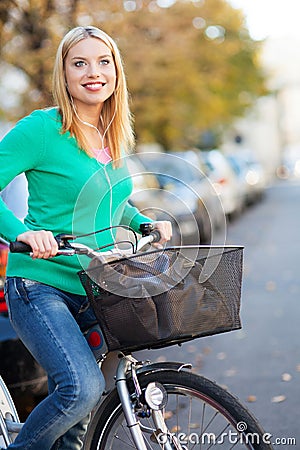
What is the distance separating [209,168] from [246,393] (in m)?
15.2

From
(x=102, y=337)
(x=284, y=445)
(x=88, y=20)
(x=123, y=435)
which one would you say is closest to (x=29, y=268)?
(x=102, y=337)

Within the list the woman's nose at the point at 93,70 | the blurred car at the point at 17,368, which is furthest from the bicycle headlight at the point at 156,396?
the blurred car at the point at 17,368

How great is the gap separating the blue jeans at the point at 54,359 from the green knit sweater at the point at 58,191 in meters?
0.07

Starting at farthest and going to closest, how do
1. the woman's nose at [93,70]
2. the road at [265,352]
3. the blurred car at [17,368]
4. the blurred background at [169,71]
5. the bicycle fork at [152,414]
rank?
the blurred background at [169,71] < the road at [265,352] < the blurred car at [17,368] < the woman's nose at [93,70] < the bicycle fork at [152,414]

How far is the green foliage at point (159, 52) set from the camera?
18.8 m

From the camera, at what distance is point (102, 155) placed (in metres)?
3.25

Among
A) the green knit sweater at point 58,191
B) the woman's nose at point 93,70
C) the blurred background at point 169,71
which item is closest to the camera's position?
the green knit sweater at point 58,191

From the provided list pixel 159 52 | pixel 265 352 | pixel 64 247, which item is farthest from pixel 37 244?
pixel 159 52

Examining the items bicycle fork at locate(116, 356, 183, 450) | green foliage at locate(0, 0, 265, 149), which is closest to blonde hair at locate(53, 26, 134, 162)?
bicycle fork at locate(116, 356, 183, 450)

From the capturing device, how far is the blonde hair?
316 cm

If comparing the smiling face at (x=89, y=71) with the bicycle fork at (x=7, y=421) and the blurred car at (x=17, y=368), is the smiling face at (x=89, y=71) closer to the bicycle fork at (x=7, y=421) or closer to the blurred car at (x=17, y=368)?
the bicycle fork at (x=7, y=421)

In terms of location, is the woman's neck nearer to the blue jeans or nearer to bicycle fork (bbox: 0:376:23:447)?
the blue jeans

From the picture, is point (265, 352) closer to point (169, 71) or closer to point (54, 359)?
point (54, 359)

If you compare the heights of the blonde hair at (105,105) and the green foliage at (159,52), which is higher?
the green foliage at (159,52)
